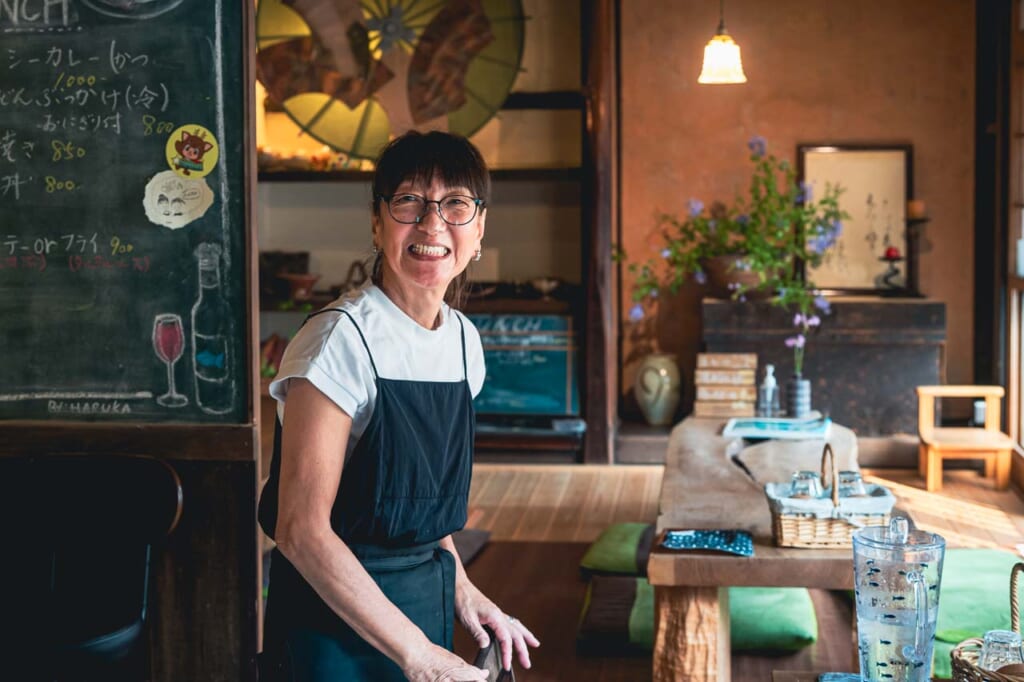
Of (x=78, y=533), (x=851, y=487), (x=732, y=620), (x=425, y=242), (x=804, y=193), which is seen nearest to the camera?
(x=425, y=242)

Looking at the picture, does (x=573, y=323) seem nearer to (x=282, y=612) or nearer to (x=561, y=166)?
(x=561, y=166)

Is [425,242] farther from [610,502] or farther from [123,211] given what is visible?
[610,502]

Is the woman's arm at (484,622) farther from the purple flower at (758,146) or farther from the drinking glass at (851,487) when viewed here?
the purple flower at (758,146)

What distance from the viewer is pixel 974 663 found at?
1.70 meters

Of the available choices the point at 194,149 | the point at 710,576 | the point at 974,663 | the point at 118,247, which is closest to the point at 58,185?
the point at 118,247

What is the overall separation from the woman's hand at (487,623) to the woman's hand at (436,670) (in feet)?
0.94

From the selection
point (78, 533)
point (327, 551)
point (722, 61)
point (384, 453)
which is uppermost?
point (722, 61)

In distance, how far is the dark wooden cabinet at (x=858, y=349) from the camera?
6750 millimetres

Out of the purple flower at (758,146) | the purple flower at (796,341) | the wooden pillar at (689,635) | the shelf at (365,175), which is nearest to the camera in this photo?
the wooden pillar at (689,635)

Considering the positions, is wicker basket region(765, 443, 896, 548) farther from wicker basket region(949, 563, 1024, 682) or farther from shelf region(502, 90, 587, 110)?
shelf region(502, 90, 587, 110)

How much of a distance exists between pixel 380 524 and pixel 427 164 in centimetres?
56

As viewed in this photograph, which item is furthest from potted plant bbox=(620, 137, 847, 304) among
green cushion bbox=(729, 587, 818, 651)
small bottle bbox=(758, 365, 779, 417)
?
green cushion bbox=(729, 587, 818, 651)

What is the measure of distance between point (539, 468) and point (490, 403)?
49cm

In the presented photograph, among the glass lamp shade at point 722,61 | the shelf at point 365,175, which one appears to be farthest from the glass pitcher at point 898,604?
the shelf at point 365,175
